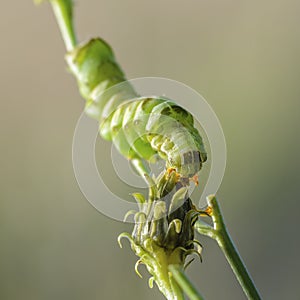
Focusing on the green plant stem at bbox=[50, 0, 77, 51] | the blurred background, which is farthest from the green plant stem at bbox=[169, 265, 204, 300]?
the blurred background

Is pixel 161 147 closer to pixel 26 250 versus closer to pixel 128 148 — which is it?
pixel 128 148

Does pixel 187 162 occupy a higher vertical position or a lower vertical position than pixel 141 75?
lower

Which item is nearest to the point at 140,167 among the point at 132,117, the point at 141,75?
the point at 132,117

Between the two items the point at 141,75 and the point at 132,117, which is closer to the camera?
the point at 132,117

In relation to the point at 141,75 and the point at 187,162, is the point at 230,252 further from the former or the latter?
the point at 141,75

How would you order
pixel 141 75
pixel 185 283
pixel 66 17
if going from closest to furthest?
1. pixel 185 283
2. pixel 66 17
3. pixel 141 75

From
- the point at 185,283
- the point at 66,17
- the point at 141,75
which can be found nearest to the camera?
the point at 185,283

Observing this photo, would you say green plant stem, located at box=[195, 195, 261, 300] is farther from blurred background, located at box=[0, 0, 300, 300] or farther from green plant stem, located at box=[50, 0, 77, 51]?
blurred background, located at box=[0, 0, 300, 300]
